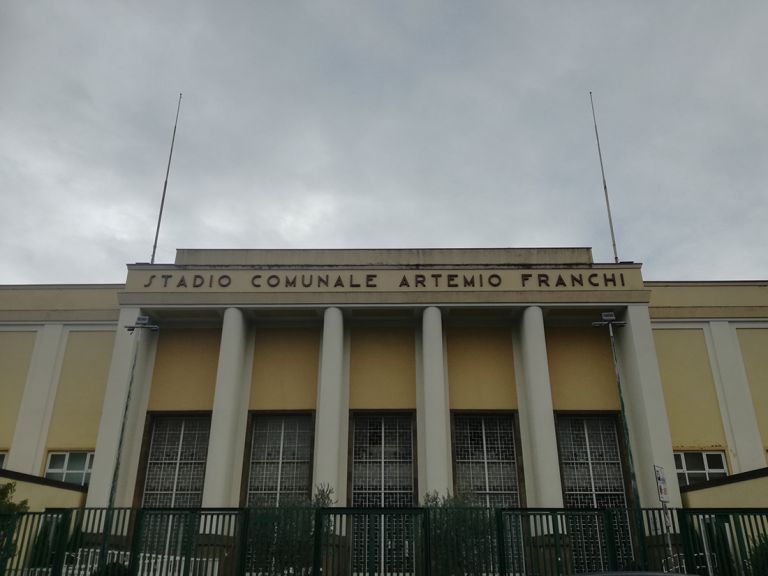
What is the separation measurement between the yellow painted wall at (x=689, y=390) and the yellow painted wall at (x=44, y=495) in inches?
772

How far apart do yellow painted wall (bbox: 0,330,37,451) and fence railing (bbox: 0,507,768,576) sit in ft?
35.4

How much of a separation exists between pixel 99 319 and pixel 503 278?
1521 centimetres

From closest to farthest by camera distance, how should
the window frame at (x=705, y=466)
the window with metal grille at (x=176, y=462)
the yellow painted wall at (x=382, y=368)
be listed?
the window with metal grille at (x=176, y=462) < the window frame at (x=705, y=466) < the yellow painted wall at (x=382, y=368)

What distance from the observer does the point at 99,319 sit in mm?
25375

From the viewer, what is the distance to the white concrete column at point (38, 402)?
75.9 ft

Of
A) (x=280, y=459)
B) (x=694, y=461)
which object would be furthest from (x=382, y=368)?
(x=694, y=461)

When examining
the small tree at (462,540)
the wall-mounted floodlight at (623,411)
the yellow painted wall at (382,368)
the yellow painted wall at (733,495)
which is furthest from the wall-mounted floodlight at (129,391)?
the yellow painted wall at (733,495)

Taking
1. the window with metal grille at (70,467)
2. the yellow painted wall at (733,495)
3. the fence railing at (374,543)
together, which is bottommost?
the fence railing at (374,543)

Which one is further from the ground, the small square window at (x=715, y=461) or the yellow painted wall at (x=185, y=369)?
the yellow painted wall at (x=185, y=369)

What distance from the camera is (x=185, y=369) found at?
2352 centimetres

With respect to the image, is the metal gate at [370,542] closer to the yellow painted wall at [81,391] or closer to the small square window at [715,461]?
the yellow painted wall at [81,391]

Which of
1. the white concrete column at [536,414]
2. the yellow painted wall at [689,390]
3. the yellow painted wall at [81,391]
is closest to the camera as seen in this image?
the white concrete column at [536,414]

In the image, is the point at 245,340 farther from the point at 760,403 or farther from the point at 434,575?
the point at 760,403

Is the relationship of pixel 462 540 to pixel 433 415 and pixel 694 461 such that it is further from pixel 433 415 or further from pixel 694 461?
pixel 694 461
